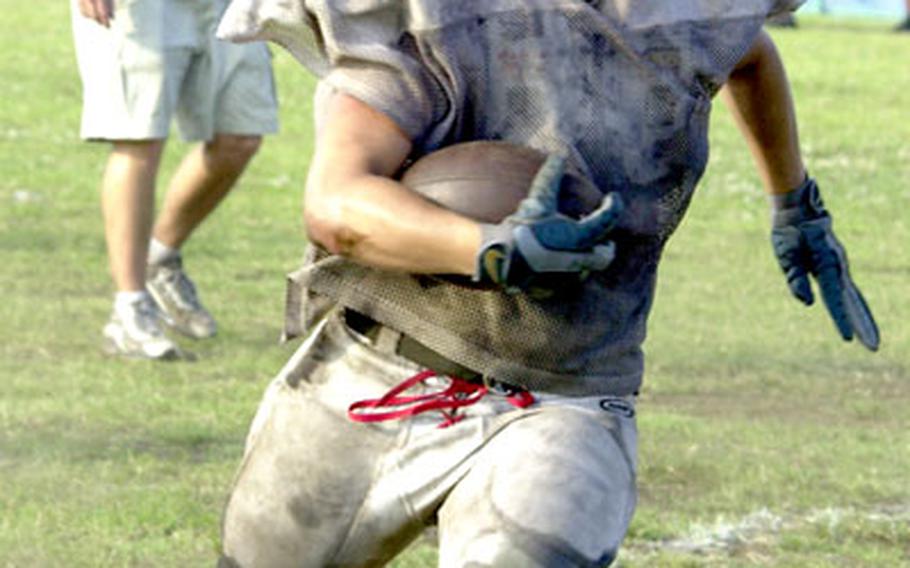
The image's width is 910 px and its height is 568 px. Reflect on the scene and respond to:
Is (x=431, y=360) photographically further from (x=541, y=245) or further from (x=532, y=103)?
(x=541, y=245)

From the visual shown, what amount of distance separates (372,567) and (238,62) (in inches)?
207

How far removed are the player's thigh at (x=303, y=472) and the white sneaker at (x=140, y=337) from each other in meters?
4.35

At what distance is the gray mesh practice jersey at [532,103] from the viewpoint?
3783mm

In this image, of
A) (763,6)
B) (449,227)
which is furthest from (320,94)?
(763,6)

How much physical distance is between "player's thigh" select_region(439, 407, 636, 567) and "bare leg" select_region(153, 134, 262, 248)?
5277 millimetres

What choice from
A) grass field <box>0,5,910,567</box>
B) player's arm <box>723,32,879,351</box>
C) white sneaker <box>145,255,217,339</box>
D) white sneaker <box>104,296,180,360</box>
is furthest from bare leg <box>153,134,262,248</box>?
player's arm <box>723,32,879,351</box>

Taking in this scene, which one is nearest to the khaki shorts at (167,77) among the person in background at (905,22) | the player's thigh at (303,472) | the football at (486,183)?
the player's thigh at (303,472)

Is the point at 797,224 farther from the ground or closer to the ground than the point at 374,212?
closer to the ground

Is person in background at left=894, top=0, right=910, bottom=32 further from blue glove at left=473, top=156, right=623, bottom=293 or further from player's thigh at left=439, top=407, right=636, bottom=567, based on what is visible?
blue glove at left=473, top=156, right=623, bottom=293

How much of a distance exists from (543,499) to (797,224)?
140cm

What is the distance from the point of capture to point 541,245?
3381 mm

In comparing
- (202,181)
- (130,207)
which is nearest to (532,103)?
(130,207)

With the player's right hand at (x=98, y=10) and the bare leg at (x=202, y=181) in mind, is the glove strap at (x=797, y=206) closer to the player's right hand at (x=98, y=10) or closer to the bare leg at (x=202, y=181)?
the player's right hand at (x=98, y=10)

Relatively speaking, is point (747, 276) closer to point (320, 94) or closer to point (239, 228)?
point (239, 228)
